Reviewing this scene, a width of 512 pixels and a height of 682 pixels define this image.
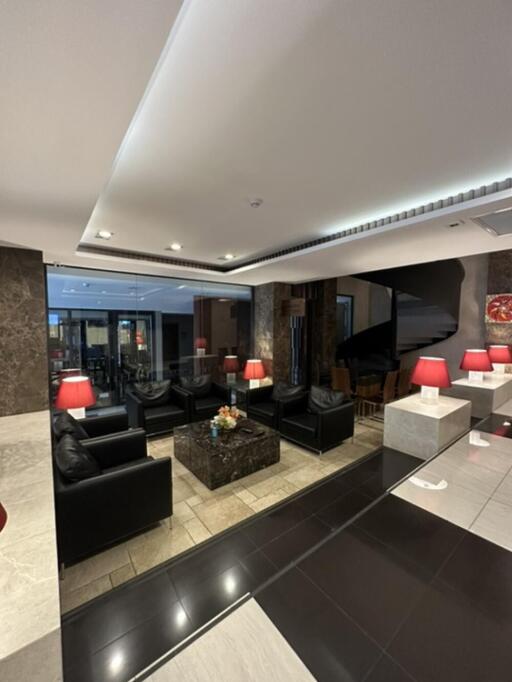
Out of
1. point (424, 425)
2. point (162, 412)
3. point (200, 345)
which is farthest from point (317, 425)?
point (200, 345)

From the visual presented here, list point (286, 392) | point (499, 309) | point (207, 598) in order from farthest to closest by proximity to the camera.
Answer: point (499, 309)
point (286, 392)
point (207, 598)

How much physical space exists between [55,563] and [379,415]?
5430 millimetres

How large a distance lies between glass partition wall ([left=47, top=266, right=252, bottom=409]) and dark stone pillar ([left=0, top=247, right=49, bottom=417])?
1.10 meters

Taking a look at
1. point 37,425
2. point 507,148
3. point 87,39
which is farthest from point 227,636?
point 507,148

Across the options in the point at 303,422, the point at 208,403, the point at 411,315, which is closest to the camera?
the point at 303,422

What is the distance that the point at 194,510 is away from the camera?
274 cm

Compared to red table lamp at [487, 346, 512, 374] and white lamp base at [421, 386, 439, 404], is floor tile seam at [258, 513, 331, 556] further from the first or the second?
red table lamp at [487, 346, 512, 374]

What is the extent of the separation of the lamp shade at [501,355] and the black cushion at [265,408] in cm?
420

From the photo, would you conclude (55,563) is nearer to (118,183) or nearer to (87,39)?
(87,39)

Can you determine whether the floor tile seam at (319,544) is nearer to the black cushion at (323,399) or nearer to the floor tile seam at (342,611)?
the floor tile seam at (342,611)

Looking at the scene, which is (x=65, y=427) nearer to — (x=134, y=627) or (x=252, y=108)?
(x=134, y=627)

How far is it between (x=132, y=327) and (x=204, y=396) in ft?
5.99

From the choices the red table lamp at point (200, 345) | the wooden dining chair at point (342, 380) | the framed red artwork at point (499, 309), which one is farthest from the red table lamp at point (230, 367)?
the framed red artwork at point (499, 309)

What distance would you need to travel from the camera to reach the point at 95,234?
331 cm
